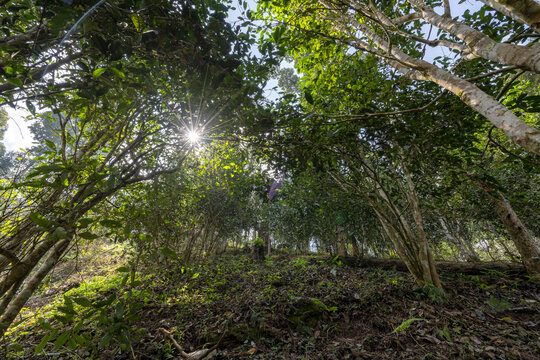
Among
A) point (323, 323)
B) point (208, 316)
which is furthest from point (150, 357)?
point (323, 323)

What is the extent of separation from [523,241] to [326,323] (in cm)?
542

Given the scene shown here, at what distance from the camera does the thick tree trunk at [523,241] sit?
4677 millimetres

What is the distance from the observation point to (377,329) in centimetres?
347

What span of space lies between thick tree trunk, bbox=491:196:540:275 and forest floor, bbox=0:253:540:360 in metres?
0.37

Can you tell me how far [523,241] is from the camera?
4832mm

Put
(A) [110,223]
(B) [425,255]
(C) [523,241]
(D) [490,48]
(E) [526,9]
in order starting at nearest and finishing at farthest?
(A) [110,223] → (E) [526,9] → (D) [490,48] → (B) [425,255] → (C) [523,241]

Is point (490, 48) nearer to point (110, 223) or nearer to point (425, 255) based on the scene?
point (110, 223)

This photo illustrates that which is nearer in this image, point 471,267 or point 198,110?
point 198,110

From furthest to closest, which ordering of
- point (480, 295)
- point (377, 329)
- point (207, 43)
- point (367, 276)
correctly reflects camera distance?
point (367, 276), point (480, 295), point (377, 329), point (207, 43)

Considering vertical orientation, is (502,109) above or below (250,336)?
above

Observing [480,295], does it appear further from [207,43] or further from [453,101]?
[207,43]

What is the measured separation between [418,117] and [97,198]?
4.37 m

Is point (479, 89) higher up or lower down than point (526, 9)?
lower down

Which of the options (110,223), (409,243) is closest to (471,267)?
(409,243)
